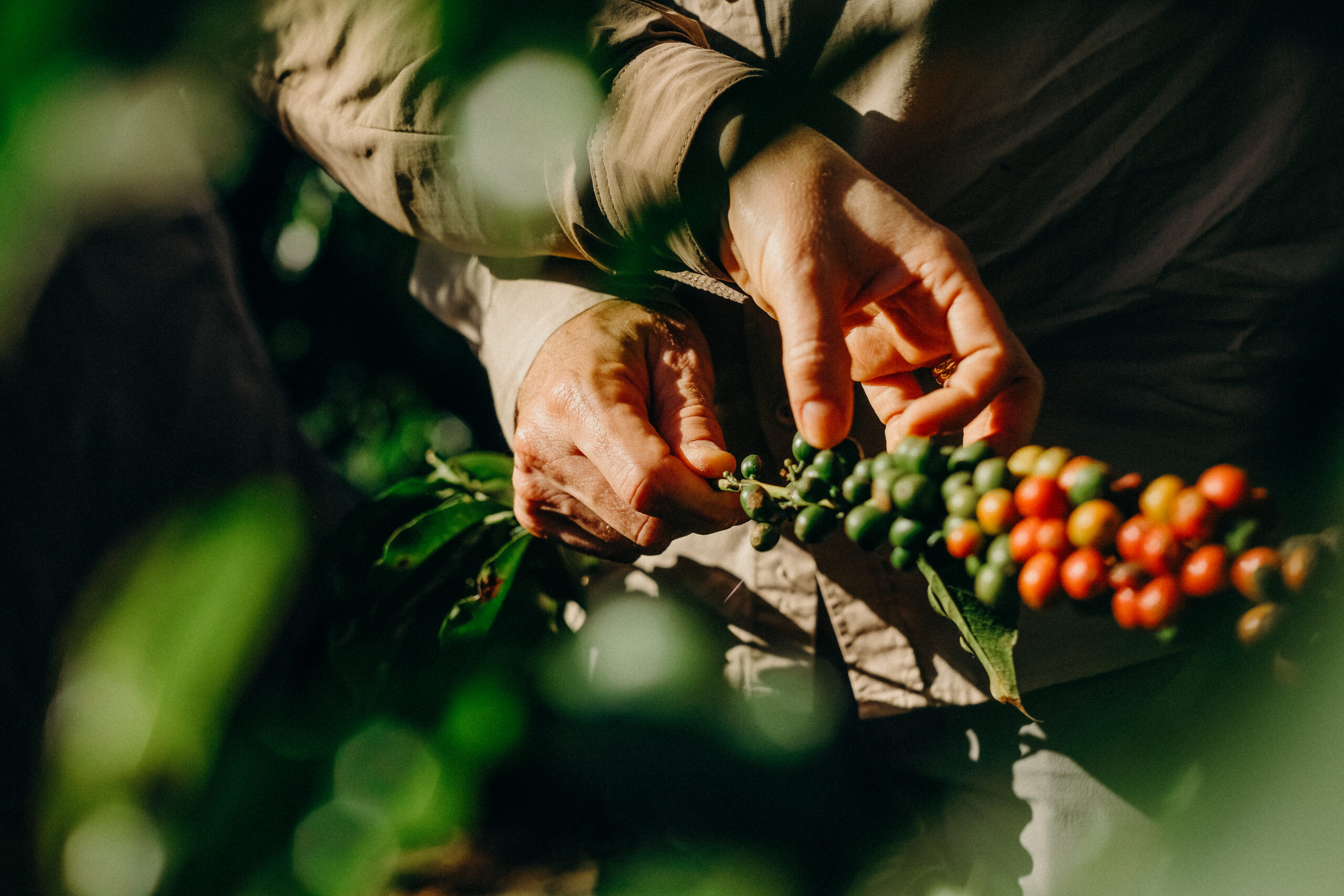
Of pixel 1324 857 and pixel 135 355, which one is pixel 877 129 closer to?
pixel 1324 857

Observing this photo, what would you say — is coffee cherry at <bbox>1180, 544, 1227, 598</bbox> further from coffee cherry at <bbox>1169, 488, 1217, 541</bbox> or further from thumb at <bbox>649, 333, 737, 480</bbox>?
thumb at <bbox>649, 333, 737, 480</bbox>

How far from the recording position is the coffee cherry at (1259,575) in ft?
1.19

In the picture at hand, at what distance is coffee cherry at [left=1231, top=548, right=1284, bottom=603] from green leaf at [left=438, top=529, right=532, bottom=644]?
80 cm

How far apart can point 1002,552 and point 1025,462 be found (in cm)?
6

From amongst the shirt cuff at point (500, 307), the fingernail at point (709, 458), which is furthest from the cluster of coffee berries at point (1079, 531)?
the shirt cuff at point (500, 307)

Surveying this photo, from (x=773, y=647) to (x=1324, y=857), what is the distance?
0.60 meters

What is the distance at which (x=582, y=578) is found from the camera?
1183 mm

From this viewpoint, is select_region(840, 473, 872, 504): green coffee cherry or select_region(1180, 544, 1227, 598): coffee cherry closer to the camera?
select_region(1180, 544, 1227, 598): coffee cherry

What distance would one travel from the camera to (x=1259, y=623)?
1.24ft

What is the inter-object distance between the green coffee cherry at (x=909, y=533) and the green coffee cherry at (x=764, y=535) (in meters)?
0.11

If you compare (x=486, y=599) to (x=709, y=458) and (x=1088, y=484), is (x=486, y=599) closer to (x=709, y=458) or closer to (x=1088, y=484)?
(x=709, y=458)

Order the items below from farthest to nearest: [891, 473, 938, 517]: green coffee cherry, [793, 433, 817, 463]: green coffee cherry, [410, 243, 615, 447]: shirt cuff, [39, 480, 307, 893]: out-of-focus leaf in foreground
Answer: [39, 480, 307, 893]: out-of-focus leaf in foreground, [410, 243, 615, 447]: shirt cuff, [793, 433, 817, 463]: green coffee cherry, [891, 473, 938, 517]: green coffee cherry

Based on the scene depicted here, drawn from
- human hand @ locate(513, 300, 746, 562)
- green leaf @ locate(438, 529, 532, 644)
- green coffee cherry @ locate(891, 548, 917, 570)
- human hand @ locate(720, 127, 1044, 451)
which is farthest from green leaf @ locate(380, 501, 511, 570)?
green coffee cherry @ locate(891, 548, 917, 570)

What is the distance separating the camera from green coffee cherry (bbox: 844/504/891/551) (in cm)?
49
